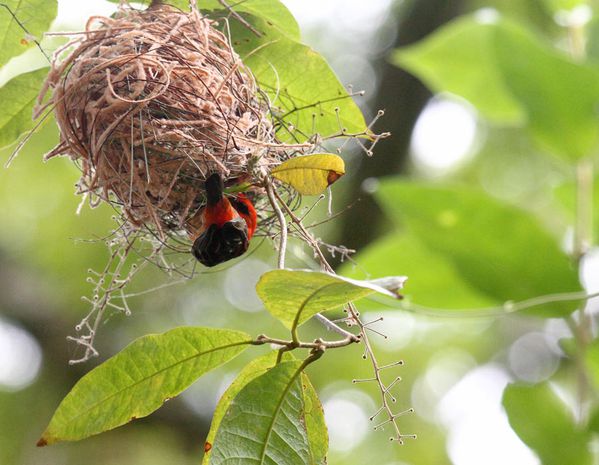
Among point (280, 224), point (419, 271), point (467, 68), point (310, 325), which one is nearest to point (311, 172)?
point (280, 224)

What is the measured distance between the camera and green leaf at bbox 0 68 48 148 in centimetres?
128

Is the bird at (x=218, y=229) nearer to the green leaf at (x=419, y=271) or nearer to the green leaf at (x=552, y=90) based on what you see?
the green leaf at (x=419, y=271)

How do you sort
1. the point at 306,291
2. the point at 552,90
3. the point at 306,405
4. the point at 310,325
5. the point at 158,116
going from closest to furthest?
the point at 306,291
the point at 306,405
the point at 158,116
the point at 552,90
the point at 310,325

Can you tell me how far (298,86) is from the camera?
1.27m

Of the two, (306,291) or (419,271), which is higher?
(306,291)

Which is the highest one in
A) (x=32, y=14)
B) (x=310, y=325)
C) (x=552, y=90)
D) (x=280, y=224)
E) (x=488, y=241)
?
(x=32, y=14)

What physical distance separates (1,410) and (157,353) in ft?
12.6

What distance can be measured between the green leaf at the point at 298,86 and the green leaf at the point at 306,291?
16.0 inches

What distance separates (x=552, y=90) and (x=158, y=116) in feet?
2.33

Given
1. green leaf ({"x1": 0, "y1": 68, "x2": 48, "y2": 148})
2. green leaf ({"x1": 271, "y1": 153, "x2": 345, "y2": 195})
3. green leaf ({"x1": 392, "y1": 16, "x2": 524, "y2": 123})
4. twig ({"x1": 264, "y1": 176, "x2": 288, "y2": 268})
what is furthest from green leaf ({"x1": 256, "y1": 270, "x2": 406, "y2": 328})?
green leaf ({"x1": 392, "y1": 16, "x2": 524, "y2": 123})

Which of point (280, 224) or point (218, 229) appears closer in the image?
point (280, 224)

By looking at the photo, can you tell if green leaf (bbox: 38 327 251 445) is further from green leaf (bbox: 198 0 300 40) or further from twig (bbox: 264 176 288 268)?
green leaf (bbox: 198 0 300 40)

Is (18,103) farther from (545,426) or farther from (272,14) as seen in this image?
(545,426)

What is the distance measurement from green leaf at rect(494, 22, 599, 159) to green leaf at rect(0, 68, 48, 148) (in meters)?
0.81
